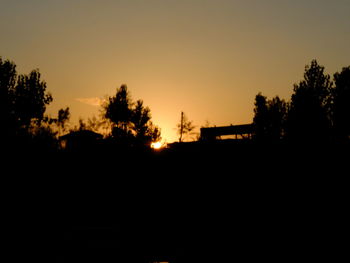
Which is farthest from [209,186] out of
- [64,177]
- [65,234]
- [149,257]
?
[64,177]

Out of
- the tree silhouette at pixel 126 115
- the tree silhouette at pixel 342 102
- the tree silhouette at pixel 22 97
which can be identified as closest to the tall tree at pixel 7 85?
the tree silhouette at pixel 22 97

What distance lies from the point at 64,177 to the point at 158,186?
5.74 m

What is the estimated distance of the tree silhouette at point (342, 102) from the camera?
41.1 metres

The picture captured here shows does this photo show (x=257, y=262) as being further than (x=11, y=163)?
No

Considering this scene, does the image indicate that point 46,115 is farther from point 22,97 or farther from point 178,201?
point 178,201

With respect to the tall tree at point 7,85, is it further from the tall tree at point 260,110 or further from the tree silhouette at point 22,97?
the tall tree at point 260,110

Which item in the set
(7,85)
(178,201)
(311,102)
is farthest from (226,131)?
(7,85)

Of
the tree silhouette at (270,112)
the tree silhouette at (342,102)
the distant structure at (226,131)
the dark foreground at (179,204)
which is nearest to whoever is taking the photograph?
the dark foreground at (179,204)

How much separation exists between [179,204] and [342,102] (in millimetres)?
35582

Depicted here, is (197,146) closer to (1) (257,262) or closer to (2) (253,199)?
(2) (253,199)

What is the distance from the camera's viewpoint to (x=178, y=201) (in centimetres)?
1698

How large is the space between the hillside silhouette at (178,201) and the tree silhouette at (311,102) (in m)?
26.5

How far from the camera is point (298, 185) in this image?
14875 mm

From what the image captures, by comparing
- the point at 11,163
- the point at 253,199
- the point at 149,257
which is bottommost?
the point at 149,257
